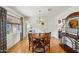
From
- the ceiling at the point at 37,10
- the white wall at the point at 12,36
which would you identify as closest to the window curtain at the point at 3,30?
the white wall at the point at 12,36

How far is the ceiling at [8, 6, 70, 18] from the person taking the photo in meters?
2.20

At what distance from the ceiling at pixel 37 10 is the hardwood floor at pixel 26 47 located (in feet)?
2.05

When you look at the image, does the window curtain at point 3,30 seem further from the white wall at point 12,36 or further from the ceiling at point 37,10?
the ceiling at point 37,10

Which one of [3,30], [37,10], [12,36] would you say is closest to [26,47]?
[12,36]

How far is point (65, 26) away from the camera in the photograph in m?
2.41

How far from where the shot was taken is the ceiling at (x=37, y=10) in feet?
A: 7.21

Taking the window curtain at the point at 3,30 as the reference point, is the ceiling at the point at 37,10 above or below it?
above

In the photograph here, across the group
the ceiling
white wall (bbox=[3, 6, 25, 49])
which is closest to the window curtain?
white wall (bbox=[3, 6, 25, 49])

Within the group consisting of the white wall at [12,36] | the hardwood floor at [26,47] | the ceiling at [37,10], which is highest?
the ceiling at [37,10]
